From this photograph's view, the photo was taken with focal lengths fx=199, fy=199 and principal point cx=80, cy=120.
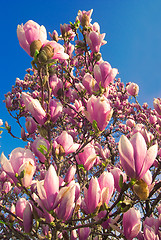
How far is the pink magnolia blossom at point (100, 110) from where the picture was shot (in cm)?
131

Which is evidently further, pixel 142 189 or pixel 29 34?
pixel 29 34

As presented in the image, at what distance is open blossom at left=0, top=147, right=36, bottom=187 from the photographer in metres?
1.10

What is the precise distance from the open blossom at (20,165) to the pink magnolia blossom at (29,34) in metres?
0.65

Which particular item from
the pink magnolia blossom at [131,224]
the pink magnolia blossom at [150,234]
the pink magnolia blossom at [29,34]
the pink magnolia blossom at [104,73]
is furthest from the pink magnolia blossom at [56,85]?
the pink magnolia blossom at [150,234]

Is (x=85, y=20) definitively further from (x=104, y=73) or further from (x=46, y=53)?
(x=46, y=53)

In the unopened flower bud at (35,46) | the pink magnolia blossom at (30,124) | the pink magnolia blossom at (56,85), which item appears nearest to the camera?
the unopened flower bud at (35,46)

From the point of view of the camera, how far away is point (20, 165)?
1.16 meters

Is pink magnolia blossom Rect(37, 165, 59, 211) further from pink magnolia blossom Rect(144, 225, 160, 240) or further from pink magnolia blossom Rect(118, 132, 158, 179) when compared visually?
pink magnolia blossom Rect(144, 225, 160, 240)

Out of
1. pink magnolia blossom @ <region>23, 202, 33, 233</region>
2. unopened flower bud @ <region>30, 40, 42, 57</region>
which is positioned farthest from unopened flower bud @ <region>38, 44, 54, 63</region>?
pink magnolia blossom @ <region>23, 202, 33, 233</region>

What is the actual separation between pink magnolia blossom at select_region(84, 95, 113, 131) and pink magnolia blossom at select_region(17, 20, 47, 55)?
515mm

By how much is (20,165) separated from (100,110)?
61 centimetres

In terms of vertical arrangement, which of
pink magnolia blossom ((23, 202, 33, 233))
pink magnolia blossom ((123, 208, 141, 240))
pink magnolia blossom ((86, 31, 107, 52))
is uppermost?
pink magnolia blossom ((86, 31, 107, 52))

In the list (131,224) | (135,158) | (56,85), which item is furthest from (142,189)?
(56,85)

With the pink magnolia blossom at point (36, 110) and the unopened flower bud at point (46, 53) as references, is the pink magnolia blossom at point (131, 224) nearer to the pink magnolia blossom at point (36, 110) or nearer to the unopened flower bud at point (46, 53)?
the pink magnolia blossom at point (36, 110)
